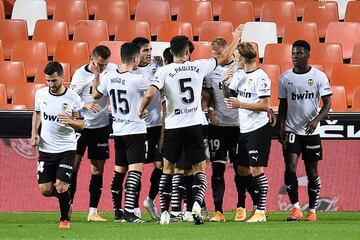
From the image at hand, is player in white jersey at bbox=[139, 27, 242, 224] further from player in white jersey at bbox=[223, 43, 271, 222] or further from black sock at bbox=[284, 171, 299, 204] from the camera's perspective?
black sock at bbox=[284, 171, 299, 204]

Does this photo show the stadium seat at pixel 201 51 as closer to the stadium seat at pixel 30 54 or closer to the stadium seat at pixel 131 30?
the stadium seat at pixel 131 30

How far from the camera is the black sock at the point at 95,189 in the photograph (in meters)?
14.3

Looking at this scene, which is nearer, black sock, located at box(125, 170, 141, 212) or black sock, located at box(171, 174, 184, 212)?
black sock, located at box(171, 174, 184, 212)

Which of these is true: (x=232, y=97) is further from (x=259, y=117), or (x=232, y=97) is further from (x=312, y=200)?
(x=312, y=200)

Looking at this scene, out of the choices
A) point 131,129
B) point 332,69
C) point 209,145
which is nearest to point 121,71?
point 131,129

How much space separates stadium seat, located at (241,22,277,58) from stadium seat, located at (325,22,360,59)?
83cm

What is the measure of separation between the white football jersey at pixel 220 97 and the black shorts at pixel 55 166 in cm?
195

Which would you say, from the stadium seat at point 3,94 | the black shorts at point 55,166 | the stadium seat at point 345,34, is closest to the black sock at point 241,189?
the black shorts at point 55,166

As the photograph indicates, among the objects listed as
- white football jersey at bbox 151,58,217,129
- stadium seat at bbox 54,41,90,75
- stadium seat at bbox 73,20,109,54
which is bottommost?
stadium seat at bbox 54,41,90,75

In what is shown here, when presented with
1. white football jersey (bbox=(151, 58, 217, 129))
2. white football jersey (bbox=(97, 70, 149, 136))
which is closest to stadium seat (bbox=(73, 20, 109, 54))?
white football jersey (bbox=(97, 70, 149, 136))

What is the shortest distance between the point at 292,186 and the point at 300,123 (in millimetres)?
733

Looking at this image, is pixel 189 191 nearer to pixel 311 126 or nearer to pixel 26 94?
pixel 311 126

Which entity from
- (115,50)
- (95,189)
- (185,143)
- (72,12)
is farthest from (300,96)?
→ (72,12)

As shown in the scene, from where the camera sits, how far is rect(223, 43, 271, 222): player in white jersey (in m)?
13.5
